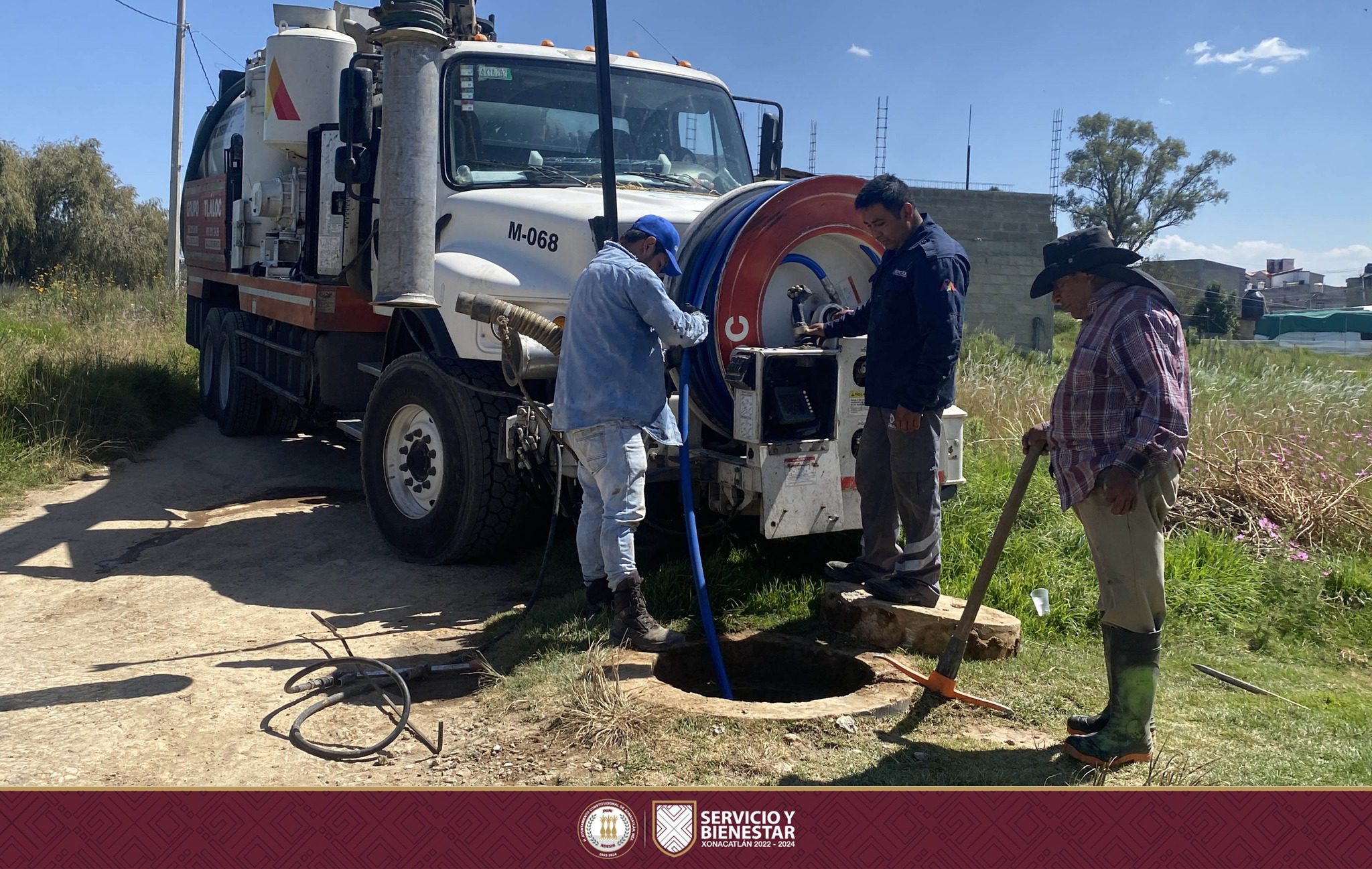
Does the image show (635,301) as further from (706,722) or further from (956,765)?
(956,765)

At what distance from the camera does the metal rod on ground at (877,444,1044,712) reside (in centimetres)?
391

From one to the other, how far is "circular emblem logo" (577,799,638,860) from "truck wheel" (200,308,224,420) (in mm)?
8790

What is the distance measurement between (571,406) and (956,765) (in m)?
2.04

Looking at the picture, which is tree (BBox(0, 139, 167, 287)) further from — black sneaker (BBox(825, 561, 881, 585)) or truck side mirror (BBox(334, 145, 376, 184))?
black sneaker (BBox(825, 561, 881, 585))

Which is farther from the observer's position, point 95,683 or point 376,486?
point 376,486

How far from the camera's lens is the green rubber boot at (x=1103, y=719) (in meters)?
3.58

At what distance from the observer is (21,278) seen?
→ 86.2 feet

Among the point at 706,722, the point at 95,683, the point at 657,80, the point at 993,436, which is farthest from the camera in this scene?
the point at 993,436

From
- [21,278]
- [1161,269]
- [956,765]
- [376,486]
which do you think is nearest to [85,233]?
[21,278]

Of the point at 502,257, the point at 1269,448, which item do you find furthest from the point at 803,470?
the point at 1269,448

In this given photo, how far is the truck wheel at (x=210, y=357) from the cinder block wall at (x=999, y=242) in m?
16.4

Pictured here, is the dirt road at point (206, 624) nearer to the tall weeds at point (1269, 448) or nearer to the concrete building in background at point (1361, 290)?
the tall weeds at point (1269, 448)

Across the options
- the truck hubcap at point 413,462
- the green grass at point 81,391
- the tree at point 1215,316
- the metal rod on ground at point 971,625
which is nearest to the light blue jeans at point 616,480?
the metal rod on ground at point 971,625

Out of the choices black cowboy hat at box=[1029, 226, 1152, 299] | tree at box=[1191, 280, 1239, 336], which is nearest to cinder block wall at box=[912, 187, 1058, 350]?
tree at box=[1191, 280, 1239, 336]
